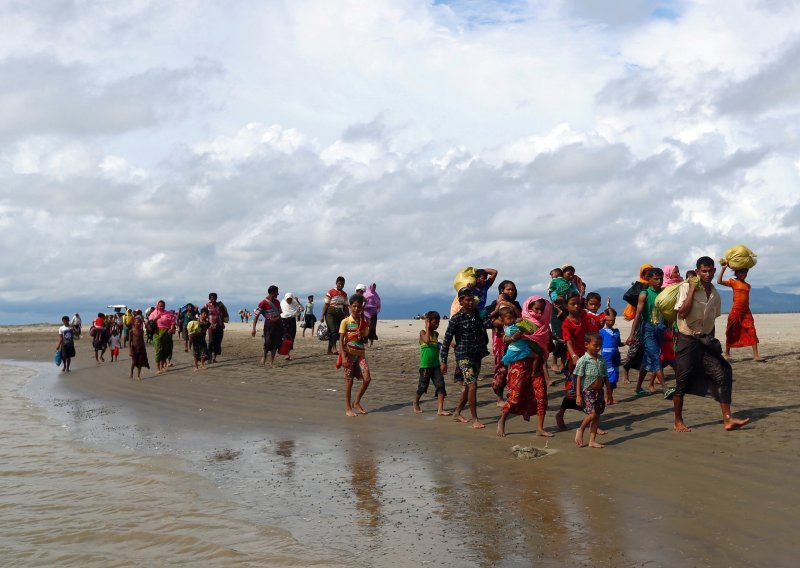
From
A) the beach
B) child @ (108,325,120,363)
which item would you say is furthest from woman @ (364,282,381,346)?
child @ (108,325,120,363)

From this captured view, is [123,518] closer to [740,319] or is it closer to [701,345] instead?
[701,345]

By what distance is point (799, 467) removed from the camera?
290 inches

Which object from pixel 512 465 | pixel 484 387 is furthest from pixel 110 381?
pixel 512 465

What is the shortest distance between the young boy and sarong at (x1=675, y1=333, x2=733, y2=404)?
2.46 meters

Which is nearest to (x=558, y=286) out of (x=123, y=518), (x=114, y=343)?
(x=123, y=518)

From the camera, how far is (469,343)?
34.1ft

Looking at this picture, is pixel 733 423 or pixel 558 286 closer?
pixel 733 423

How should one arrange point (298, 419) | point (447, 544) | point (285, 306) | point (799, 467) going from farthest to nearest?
point (285, 306)
point (298, 419)
point (799, 467)
point (447, 544)

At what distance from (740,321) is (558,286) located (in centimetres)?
351

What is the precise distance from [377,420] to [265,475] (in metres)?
3.32

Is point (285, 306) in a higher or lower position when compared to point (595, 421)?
higher

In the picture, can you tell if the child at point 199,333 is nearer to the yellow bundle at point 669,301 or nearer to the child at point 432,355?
the child at point 432,355

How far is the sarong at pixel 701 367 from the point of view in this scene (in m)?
9.02

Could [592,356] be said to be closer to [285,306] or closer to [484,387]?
[484,387]
